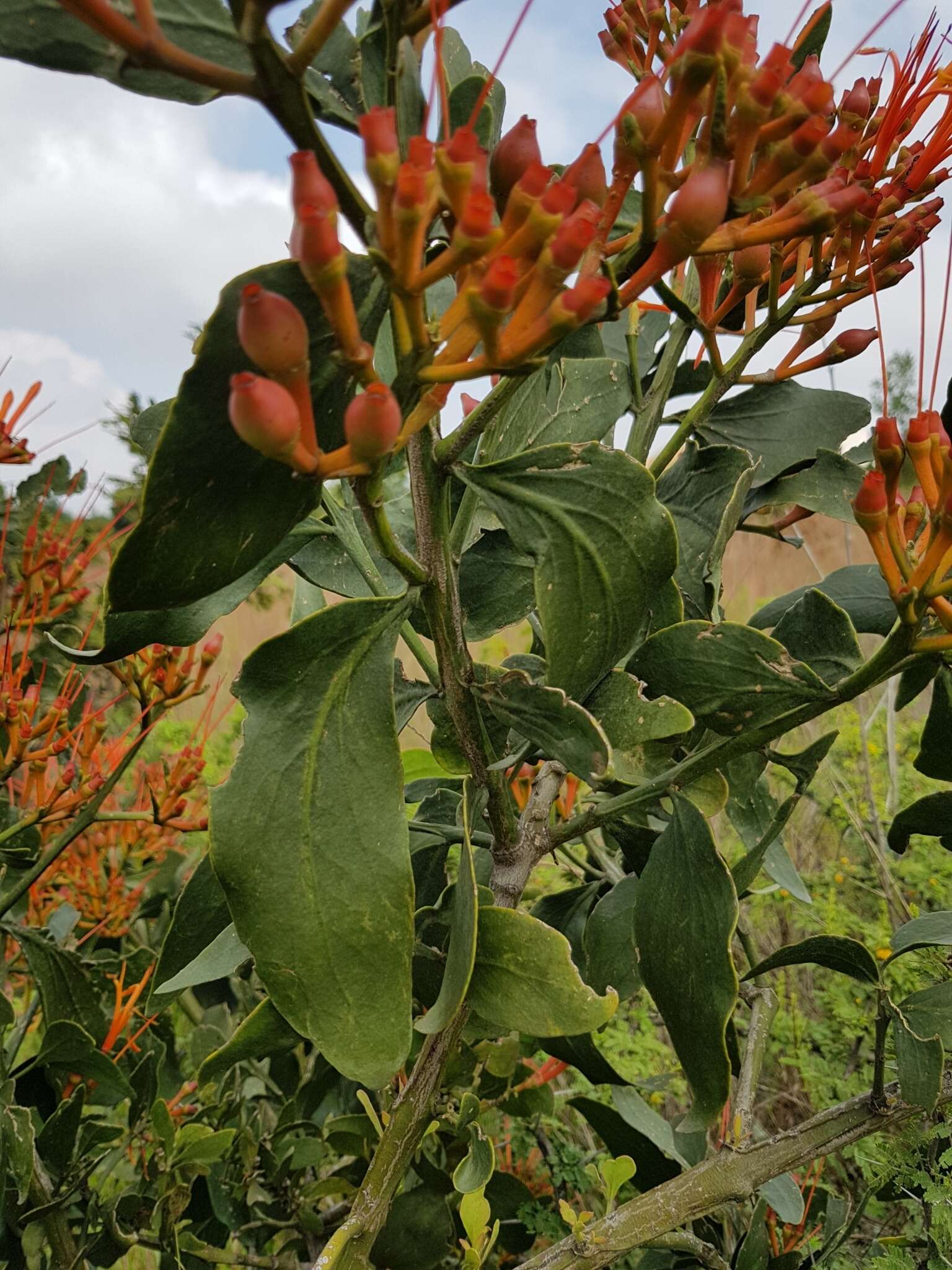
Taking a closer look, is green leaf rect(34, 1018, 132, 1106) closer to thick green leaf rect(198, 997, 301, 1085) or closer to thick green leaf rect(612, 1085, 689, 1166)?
thick green leaf rect(198, 997, 301, 1085)

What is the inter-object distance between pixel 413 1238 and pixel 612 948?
0.26m

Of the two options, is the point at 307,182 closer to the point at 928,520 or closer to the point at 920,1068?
the point at 928,520

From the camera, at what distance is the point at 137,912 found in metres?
1.14

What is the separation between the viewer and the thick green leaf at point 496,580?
1.80 feet

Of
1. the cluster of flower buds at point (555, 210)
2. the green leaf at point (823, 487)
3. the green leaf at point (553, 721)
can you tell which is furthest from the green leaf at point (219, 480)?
the green leaf at point (823, 487)

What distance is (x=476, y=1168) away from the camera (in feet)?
1.65

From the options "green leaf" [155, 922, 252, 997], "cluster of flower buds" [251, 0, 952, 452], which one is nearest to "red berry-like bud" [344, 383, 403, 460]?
"cluster of flower buds" [251, 0, 952, 452]

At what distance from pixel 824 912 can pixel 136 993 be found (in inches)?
63.8

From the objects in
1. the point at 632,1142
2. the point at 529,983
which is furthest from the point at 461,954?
the point at 632,1142

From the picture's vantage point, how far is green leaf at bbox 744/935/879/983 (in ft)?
1.77

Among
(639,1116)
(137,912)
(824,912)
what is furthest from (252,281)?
(824,912)

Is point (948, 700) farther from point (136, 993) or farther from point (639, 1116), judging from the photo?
point (136, 993)

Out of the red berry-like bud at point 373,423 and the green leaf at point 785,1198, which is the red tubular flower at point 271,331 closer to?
the red berry-like bud at point 373,423

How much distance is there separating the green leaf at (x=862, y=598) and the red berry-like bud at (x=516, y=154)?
33cm
